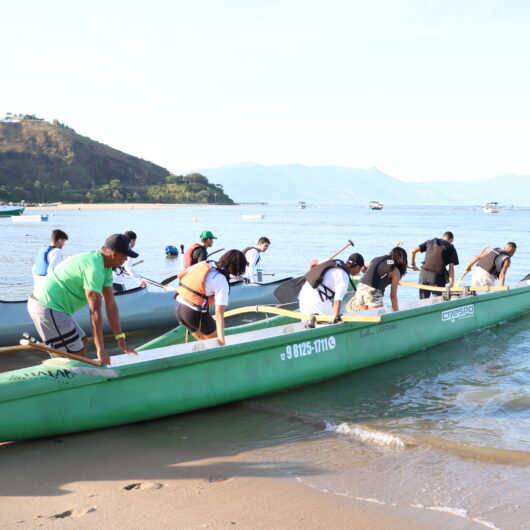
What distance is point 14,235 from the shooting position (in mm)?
41500

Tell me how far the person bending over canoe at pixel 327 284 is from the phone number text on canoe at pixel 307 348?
1.22 ft

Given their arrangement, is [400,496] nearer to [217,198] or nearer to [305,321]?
[305,321]

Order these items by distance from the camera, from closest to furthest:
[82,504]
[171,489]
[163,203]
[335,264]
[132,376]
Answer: [82,504]
[171,489]
[132,376]
[335,264]
[163,203]

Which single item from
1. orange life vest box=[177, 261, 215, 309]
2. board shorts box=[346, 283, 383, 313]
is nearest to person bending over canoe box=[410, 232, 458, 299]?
board shorts box=[346, 283, 383, 313]

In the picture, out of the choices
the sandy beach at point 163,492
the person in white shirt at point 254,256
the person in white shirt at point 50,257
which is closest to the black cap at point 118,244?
the sandy beach at point 163,492

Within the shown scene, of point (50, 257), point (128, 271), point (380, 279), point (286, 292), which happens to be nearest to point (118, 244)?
point (50, 257)

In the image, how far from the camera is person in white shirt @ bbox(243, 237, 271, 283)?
1220 centimetres

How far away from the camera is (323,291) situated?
25.1 feet

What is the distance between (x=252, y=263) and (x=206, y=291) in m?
6.40

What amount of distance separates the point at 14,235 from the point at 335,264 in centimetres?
3864

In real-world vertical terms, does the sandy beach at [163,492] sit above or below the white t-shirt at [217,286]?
below

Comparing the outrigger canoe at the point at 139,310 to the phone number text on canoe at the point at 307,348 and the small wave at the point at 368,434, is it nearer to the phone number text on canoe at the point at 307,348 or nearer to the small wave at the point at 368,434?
the phone number text on canoe at the point at 307,348

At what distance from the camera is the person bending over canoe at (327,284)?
733 centimetres

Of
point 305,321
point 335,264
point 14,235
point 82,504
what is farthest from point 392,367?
point 14,235
